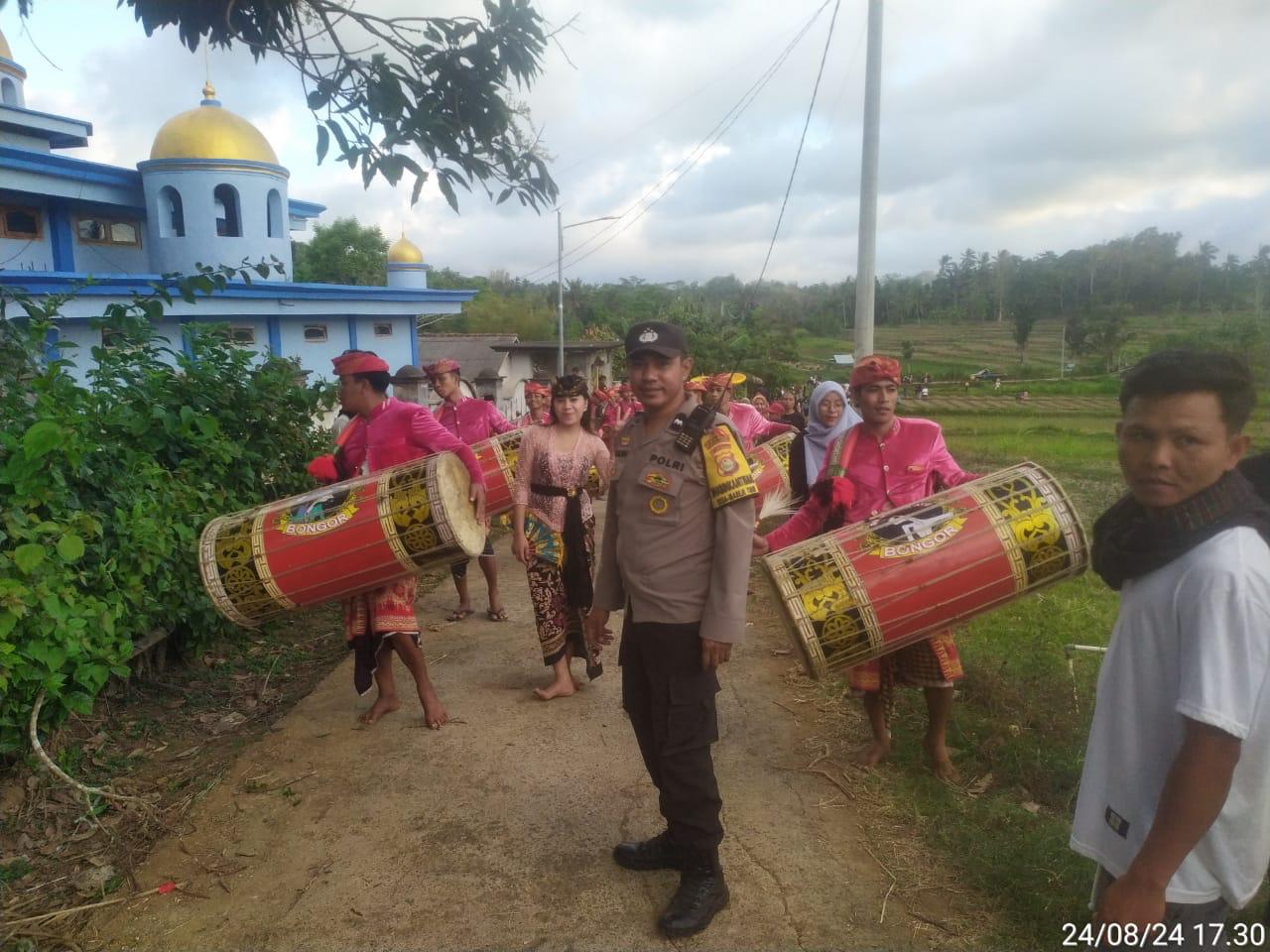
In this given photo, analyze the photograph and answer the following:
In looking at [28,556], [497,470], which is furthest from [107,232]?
[28,556]

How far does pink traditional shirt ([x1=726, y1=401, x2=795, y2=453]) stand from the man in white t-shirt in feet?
17.0

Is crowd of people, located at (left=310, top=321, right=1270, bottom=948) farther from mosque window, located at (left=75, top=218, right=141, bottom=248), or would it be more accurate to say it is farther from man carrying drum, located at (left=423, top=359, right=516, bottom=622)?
mosque window, located at (left=75, top=218, right=141, bottom=248)

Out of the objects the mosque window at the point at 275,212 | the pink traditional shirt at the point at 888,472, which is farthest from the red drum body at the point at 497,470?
the mosque window at the point at 275,212

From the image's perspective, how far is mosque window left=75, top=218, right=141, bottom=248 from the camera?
15.0 meters

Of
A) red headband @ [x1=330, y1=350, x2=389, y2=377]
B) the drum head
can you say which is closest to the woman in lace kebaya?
the drum head

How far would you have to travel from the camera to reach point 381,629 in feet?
12.3

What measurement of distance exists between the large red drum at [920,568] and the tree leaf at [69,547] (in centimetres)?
242

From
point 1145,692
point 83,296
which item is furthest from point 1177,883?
point 83,296

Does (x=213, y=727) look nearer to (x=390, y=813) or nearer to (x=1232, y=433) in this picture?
(x=390, y=813)

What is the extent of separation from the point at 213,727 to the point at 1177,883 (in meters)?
4.04

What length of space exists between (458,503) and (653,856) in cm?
177

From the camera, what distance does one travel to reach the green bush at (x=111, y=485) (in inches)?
114

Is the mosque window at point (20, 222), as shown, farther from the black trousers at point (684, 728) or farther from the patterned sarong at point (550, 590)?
the black trousers at point (684, 728)

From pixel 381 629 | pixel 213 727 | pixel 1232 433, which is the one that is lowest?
pixel 213 727
